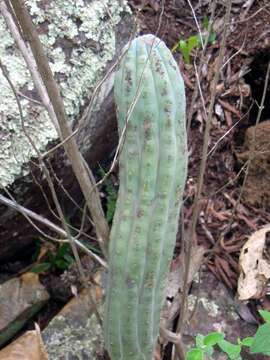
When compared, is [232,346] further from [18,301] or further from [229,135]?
[229,135]

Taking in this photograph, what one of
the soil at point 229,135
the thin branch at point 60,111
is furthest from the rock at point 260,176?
the thin branch at point 60,111

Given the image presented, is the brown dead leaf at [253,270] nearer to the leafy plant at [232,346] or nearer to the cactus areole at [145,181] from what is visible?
the leafy plant at [232,346]

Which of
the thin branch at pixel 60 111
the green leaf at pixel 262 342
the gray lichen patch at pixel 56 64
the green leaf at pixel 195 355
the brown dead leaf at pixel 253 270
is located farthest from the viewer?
the brown dead leaf at pixel 253 270

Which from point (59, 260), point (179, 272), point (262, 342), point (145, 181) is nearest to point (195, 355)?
point (262, 342)

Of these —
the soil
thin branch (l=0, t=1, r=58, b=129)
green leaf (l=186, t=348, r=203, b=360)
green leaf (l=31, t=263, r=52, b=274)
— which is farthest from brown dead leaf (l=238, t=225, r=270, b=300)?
thin branch (l=0, t=1, r=58, b=129)

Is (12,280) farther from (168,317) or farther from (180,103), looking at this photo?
(180,103)

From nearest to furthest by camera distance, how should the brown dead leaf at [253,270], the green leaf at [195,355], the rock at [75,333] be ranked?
the green leaf at [195,355], the rock at [75,333], the brown dead leaf at [253,270]
